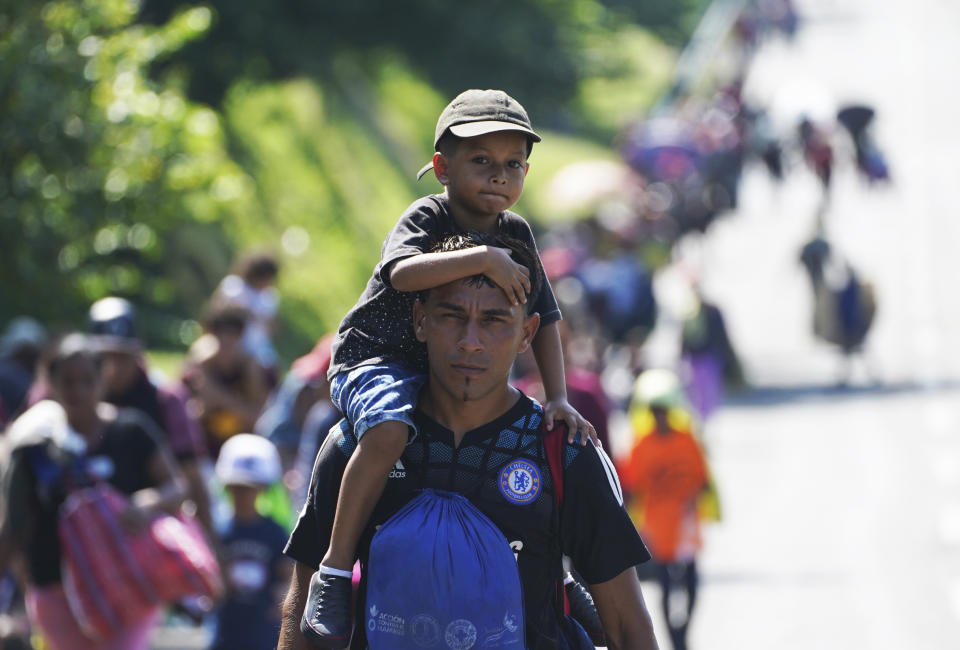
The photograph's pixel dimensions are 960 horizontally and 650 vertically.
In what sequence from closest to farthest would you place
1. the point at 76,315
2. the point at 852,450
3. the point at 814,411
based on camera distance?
the point at 76,315 < the point at 852,450 < the point at 814,411

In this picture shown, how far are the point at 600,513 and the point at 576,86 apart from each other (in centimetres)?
3101

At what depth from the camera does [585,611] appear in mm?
4500

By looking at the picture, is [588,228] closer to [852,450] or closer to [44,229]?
[852,450]

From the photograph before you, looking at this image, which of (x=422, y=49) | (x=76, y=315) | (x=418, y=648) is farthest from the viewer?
(x=422, y=49)

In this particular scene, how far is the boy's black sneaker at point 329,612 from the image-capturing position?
421 cm

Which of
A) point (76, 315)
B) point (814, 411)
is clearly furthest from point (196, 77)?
point (76, 315)

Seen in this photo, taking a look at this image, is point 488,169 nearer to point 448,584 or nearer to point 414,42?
point 448,584

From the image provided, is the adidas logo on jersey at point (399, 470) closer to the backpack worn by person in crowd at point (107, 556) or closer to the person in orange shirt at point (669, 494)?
the backpack worn by person in crowd at point (107, 556)

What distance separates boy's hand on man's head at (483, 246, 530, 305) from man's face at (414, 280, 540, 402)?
0.03 metres

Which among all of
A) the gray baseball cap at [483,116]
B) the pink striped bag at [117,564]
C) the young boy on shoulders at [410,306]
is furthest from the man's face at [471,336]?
the pink striped bag at [117,564]

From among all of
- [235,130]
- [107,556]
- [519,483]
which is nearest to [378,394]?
[519,483]

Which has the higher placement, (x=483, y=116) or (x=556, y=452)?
(x=483, y=116)

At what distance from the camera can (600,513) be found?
4160 mm

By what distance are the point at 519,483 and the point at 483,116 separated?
846 millimetres
